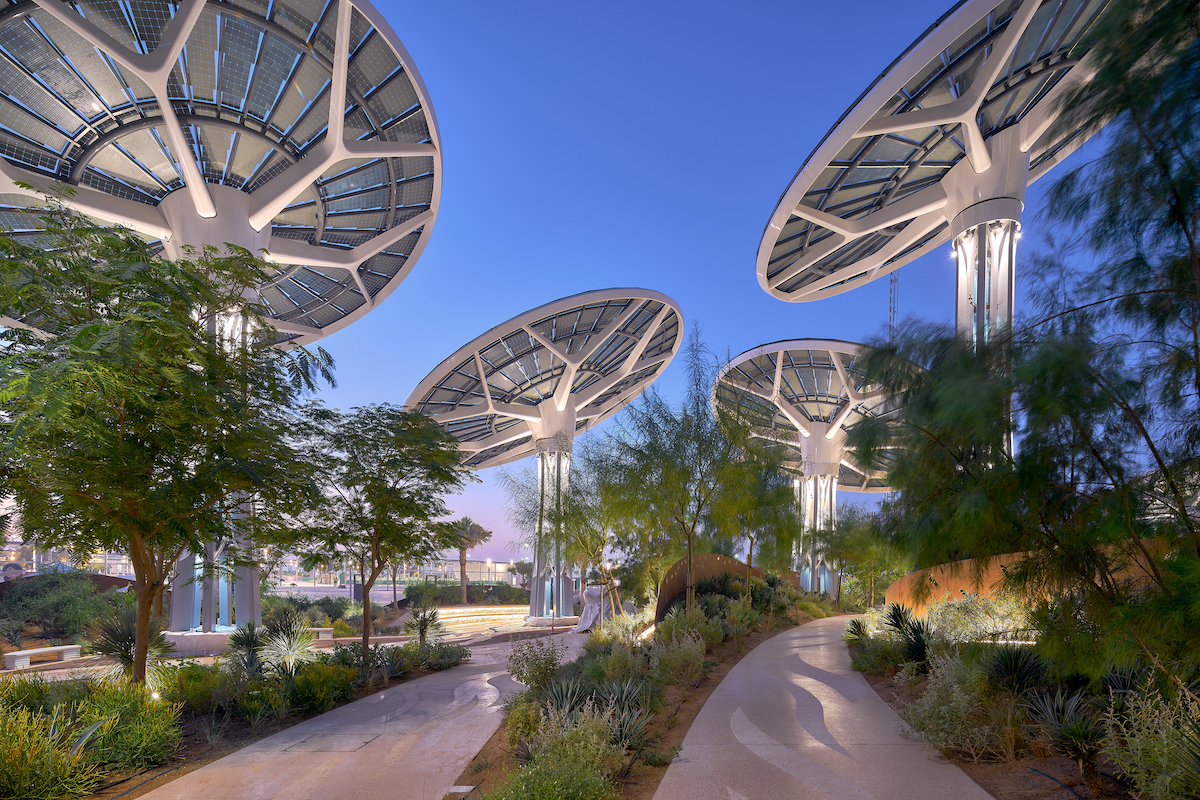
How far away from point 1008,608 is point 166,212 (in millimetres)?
20753

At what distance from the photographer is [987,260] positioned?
15562 mm

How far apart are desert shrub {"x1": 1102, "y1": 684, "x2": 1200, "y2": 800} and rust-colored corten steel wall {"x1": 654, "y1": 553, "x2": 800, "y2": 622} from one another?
12905 millimetres

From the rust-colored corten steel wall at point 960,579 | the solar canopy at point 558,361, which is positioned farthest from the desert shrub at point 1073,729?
the solar canopy at point 558,361

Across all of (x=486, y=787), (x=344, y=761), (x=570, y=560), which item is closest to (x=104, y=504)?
(x=344, y=761)

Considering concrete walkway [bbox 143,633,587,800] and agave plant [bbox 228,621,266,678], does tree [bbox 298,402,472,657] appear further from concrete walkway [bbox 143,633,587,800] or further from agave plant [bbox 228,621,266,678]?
concrete walkway [bbox 143,633,587,800]

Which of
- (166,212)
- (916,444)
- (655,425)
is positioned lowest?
(916,444)

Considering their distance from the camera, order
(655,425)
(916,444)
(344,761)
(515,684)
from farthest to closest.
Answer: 1. (655,425)
2. (515,684)
3. (344,761)
4. (916,444)

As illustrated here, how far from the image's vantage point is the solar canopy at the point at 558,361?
28.9 m

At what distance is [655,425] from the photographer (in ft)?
47.1

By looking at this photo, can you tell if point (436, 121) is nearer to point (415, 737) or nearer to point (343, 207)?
point (343, 207)

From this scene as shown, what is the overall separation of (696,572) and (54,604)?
22396 mm

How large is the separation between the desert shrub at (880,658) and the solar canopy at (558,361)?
15.3 meters

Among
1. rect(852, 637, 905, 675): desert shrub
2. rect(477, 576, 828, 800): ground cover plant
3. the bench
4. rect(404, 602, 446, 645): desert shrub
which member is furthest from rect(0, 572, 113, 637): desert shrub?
rect(852, 637, 905, 675): desert shrub

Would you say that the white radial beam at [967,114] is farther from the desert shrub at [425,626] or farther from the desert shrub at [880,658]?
the desert shrub at [425,626]
